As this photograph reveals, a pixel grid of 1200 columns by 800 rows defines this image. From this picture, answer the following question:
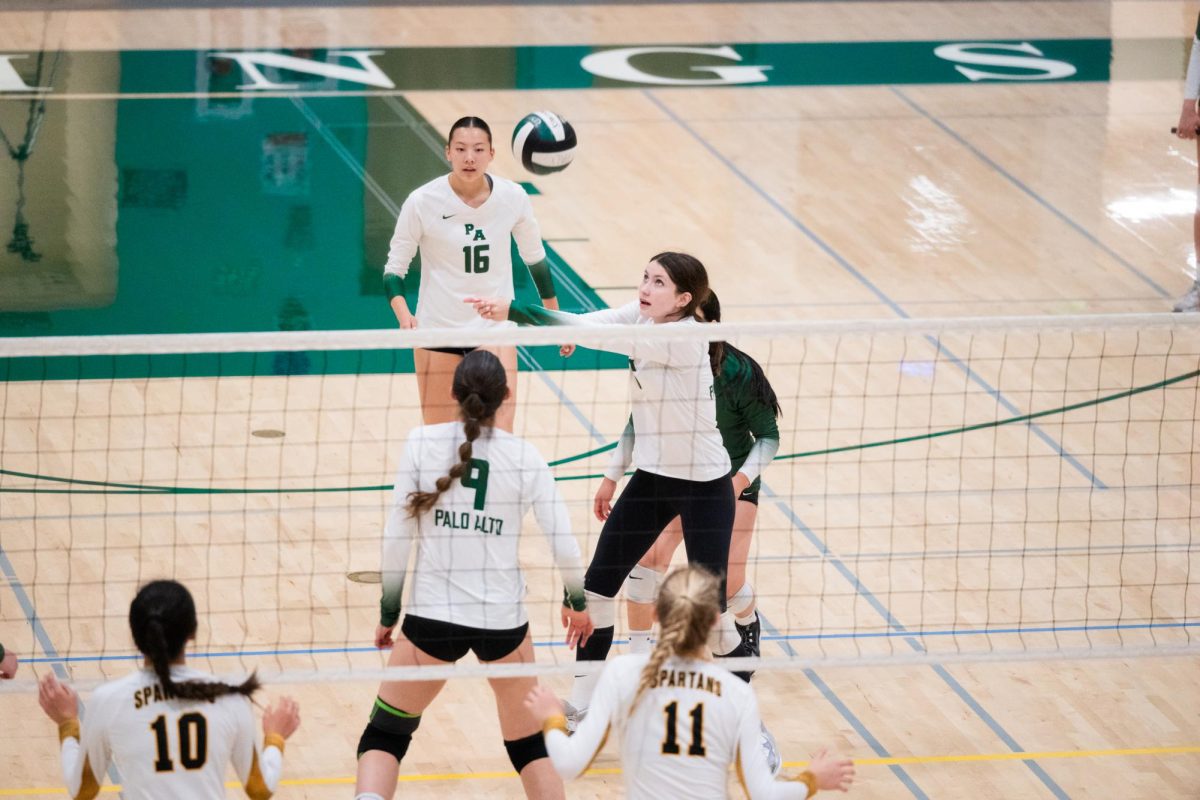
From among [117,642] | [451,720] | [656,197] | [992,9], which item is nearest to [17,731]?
[117,642]

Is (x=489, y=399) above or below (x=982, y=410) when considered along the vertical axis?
above

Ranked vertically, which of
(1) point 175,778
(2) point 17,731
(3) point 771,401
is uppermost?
(3) point 771,401

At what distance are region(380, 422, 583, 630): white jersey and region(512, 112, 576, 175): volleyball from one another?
4606 mm

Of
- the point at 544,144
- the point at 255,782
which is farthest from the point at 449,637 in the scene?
the point at 544,144

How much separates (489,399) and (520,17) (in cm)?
1435

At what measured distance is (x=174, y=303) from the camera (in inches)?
466

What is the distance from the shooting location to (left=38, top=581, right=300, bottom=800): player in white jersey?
4.84 metres

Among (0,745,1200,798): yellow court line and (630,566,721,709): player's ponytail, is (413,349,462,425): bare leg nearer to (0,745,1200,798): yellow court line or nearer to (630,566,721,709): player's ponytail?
(0,745,1200,798): yellow court line

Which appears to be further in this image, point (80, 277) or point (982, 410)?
point (80, 277)

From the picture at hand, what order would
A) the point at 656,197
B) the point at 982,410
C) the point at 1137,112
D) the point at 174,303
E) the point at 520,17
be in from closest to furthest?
1. the point at 982,410
2. the point at 174,303
3. the point at 656,197
4. the point at 1137,112
5. the point at 520,17

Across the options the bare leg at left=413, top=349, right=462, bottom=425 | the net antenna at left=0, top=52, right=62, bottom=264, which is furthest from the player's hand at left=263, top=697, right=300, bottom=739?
the net antenna at left=0, top=52, right=62, bottom=264

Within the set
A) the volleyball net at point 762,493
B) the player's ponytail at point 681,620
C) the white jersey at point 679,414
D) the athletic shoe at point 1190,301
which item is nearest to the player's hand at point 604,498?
the white jersey at point 679,414

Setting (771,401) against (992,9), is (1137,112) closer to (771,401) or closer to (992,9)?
(992,9)

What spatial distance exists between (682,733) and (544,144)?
5752mm
